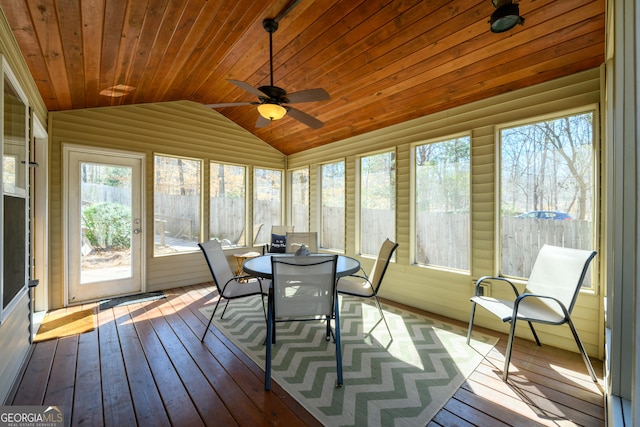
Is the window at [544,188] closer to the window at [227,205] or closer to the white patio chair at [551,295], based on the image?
the white patio chair at [551,295]

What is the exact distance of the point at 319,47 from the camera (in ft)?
9.52

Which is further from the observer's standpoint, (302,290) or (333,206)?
(333,206)

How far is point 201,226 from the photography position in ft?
16.1

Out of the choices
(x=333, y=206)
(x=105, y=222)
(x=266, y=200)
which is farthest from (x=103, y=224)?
(x=333, y=206)

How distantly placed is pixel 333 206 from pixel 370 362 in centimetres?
308

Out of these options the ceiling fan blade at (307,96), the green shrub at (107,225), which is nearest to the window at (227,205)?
the green shrub at (107,225)

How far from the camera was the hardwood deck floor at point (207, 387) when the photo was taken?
1729 mm

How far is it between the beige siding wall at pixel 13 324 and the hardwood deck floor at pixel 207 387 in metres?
0.10

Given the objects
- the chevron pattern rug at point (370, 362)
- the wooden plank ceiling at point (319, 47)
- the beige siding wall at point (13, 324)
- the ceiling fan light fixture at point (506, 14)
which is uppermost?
the wooden plank ceiling at point (319, 47)

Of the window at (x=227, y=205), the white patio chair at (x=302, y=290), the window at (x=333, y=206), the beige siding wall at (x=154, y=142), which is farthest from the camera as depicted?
the window at (x=227, y=205)

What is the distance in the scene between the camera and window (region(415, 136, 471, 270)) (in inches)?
133

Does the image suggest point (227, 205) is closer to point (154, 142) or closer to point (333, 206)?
point (154, 142)

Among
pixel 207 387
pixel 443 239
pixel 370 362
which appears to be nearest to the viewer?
pixel 207 387

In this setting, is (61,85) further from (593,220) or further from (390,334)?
(593,220)
